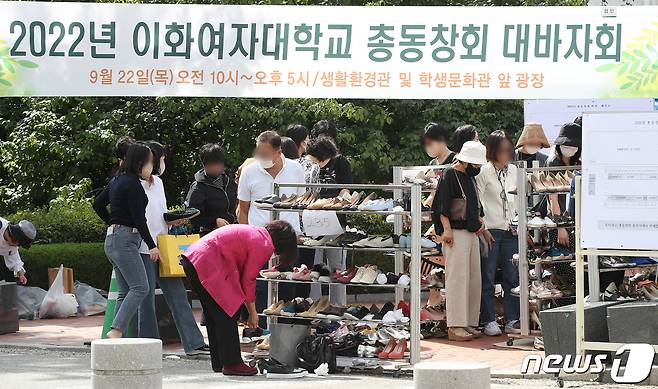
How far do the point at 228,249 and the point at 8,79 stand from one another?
3311mm

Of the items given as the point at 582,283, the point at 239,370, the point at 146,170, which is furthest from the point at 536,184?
the point at 146,170

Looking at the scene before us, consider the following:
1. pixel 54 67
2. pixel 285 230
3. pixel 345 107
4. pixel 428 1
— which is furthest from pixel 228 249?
pixel 428 1

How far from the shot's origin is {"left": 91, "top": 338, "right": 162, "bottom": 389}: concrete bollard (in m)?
8.62

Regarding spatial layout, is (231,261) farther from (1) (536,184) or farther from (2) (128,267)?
(1) (536,184)

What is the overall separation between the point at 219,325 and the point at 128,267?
4.83ft

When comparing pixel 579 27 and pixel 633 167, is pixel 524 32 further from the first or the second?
pixel 633 167

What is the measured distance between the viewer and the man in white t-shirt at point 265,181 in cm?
1321

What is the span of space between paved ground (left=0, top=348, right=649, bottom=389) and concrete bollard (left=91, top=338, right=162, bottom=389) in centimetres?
155

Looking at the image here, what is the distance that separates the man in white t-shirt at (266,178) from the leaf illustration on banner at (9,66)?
7.70ft

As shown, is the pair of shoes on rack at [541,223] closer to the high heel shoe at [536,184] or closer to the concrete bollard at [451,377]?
the high heel shoe at [536,184]

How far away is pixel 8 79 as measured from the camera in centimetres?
1258

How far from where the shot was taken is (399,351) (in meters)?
11.7

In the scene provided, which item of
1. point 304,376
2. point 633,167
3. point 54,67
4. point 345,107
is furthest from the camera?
point 345,107

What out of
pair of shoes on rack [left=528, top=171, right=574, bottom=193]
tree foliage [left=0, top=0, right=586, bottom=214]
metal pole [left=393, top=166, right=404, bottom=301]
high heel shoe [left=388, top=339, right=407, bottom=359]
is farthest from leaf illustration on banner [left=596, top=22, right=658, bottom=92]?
tree foliage [left=0, top=0, right=586, bottom=214]
